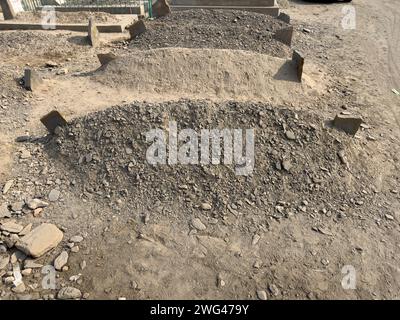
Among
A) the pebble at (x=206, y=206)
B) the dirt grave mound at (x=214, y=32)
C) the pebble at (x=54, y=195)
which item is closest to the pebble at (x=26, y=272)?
the pebble at (x=54, y=195)

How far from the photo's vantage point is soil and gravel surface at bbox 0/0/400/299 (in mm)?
4027

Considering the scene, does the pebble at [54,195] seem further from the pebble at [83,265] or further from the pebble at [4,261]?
the pebble at [83,265]

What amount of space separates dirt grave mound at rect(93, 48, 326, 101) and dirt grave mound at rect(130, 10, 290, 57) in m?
1.20

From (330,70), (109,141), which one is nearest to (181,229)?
(109,141)

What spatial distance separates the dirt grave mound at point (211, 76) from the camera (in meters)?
6.37

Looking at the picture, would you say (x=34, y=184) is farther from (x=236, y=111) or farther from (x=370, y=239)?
(x=370, y=239)

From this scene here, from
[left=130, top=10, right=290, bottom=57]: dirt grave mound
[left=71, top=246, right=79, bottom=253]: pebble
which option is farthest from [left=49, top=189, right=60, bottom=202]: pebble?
[left=130, top=10, right=290, bottom=57]: dirt grave mound

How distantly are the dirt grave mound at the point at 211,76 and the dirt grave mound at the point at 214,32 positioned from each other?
120 cm

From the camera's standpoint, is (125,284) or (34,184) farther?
(34,184)

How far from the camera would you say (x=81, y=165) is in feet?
17.0

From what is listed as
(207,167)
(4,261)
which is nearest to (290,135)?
(207,167)

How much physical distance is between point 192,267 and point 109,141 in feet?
7.83
